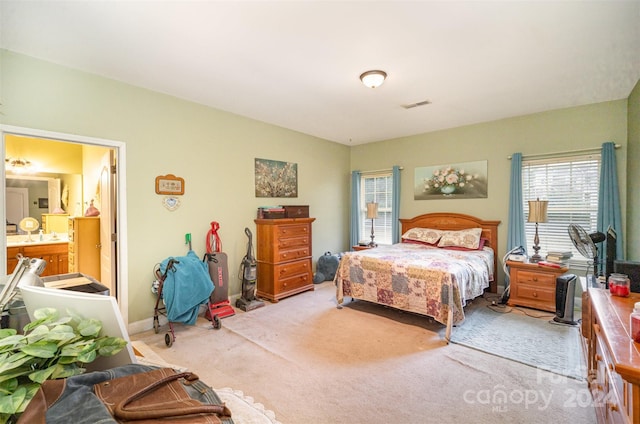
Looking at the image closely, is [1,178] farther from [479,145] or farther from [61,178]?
[479,145]

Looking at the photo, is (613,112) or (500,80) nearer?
(500,80)

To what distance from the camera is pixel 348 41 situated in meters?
2.31

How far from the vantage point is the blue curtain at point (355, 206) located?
5.95 meters

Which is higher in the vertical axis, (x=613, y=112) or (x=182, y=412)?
(x=613, y=112)

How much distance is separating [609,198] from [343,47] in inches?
144

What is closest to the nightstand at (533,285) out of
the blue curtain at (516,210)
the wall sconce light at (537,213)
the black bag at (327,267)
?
the wall sconce light at (537,213)

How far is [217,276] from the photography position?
356cm

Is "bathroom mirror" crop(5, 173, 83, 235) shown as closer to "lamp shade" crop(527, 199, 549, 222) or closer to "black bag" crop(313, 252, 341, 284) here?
"black bag" crop(313, 252, 341, 284)

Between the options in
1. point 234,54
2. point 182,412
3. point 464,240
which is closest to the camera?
point 182,412

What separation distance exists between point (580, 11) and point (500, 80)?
41.9 inches

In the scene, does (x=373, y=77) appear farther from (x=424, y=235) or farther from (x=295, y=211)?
(x=424, y=235)

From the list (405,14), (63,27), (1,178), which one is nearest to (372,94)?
(405,14)

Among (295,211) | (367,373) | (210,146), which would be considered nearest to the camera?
(367,373)

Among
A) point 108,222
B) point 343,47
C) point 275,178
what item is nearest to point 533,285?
point 343,47
